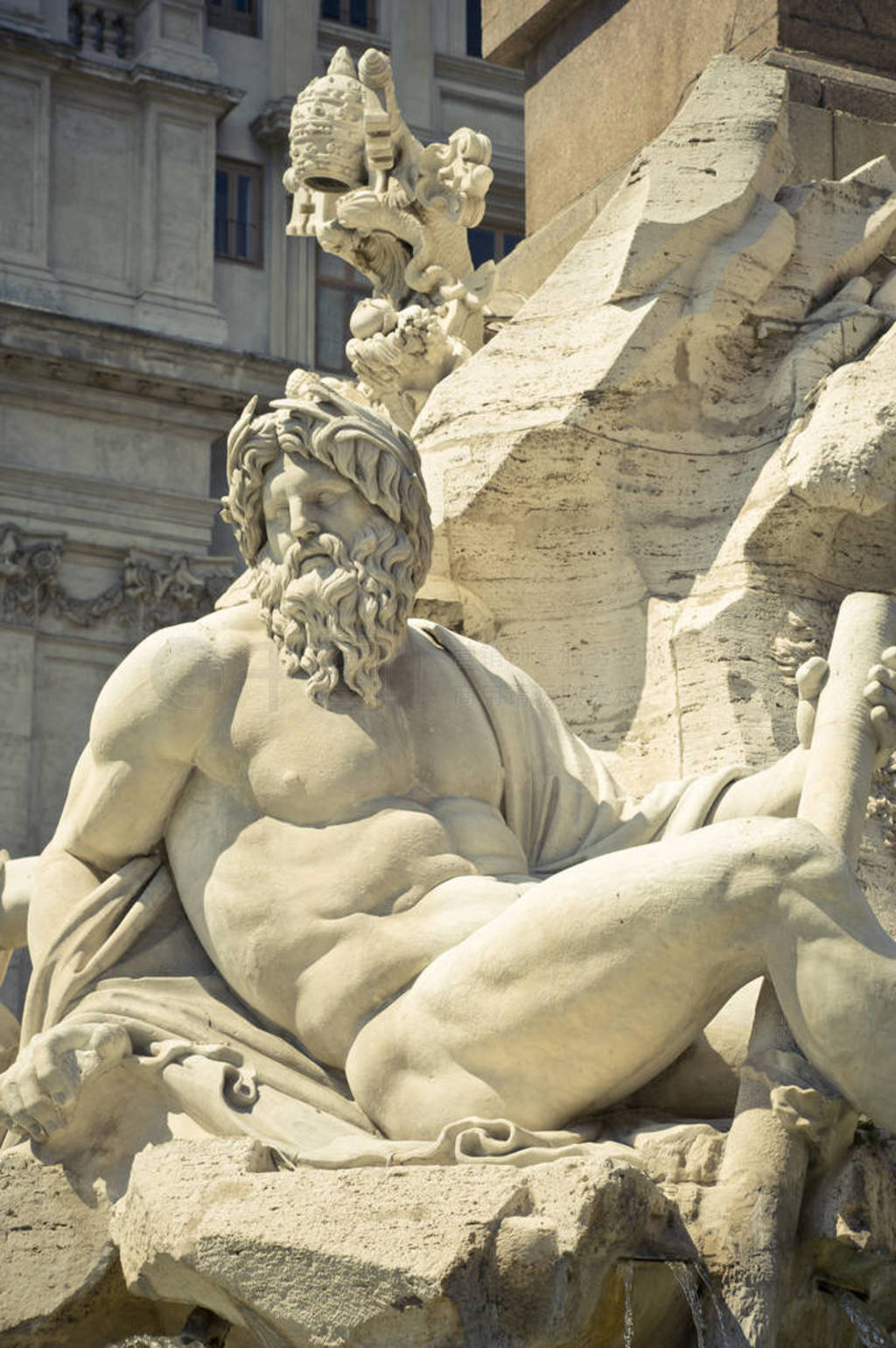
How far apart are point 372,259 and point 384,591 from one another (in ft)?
9.56

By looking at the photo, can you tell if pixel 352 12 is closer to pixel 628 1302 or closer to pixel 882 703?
pixel 882 703

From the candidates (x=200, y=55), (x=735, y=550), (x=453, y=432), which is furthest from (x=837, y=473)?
(x=200, y=55)

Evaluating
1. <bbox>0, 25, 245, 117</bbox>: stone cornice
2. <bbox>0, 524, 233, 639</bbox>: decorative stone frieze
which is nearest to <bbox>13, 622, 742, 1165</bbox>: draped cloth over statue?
<bbox>0, 524, 233, 639</bbox>: decorative stone frieze

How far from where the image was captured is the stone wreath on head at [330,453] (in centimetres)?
545

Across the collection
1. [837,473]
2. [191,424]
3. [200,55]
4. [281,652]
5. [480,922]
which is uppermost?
[200,55]

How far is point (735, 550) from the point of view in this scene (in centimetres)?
673

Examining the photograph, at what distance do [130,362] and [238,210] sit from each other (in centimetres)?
301

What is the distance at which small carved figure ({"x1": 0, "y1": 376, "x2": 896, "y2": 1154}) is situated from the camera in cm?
478

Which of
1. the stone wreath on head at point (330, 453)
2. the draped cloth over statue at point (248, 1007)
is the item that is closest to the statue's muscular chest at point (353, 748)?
the draped cloth over statue at point (248, 1007)

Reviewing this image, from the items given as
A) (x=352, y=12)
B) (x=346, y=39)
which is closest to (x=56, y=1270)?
(x=346, y=39)

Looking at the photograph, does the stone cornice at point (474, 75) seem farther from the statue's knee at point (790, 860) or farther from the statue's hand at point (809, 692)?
the statue's knee at point (790, 860)

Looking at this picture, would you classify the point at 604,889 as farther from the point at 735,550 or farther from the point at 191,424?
the point at 191,424

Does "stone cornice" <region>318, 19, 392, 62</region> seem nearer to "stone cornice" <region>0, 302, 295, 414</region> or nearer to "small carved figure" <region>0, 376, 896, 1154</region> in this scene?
"stone cornice" <region>0, 302, 295, 414</region>

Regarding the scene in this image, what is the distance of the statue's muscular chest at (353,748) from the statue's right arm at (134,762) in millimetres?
106
